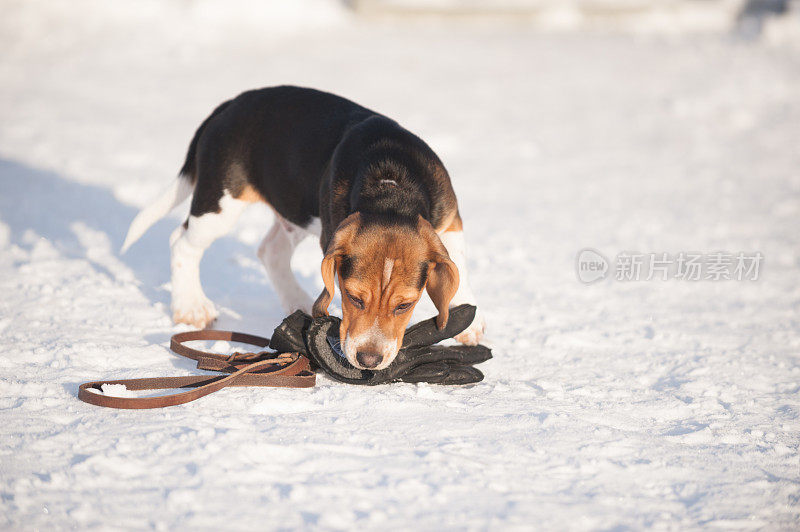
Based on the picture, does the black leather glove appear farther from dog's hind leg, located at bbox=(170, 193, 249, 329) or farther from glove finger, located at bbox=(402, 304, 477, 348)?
dog's hind leg, located at bbox=(170, 193, 249, 329)

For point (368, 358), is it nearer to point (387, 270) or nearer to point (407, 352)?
point (387, 270)

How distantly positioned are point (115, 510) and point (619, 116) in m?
11.1

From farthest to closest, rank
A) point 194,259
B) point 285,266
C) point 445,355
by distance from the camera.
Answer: point 285,266, point 194,259, point 445,355

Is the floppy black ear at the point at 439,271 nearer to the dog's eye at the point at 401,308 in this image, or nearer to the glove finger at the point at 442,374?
the dog's eye at the point at 401,308

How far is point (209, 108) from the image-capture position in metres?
11.9

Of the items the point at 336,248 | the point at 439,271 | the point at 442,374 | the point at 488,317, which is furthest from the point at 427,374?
the point at 488,317

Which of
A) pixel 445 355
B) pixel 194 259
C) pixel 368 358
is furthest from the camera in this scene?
pixel 194 259

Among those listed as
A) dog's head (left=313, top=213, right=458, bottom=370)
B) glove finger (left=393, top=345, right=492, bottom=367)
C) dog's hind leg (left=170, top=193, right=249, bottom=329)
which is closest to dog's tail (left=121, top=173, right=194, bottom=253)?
dog's hind leg (left=170, top=193, right=249, bottom=329)

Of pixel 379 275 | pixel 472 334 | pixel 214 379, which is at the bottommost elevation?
pixel 214 379

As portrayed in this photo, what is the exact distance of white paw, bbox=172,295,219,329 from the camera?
16.4 feet

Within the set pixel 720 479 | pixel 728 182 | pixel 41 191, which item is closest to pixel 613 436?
pixel 720 479

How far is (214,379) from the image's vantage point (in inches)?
154

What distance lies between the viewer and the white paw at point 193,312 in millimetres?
5004

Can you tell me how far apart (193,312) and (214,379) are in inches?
47.3
